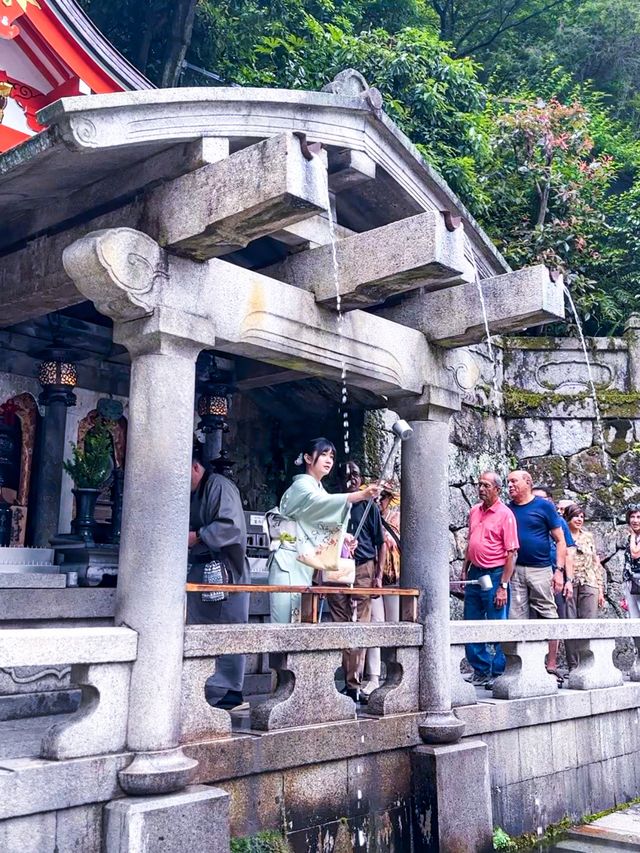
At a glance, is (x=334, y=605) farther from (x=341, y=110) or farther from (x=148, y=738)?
(x=341, y=110)

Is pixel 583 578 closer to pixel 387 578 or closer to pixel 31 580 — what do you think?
pixel 387 578

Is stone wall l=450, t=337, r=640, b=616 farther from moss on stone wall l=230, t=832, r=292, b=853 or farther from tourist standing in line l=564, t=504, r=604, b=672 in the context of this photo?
moss on stone wall l=230, t=832, r=292, b=853

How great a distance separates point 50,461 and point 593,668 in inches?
217

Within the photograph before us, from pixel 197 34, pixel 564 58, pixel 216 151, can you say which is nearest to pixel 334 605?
pixel 216 151

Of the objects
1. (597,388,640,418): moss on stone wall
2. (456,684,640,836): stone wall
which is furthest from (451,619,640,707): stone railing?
(597,388,640,418): moss on stone wall

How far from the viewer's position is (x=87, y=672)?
4281mm

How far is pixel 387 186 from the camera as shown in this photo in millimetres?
6203

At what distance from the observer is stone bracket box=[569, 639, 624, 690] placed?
7688 mm

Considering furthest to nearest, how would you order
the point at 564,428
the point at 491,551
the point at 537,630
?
the point at 564,428 → the point at 491,551 → the point at 537,630

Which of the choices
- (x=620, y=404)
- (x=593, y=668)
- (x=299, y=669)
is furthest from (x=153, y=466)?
(x=620, y=404)

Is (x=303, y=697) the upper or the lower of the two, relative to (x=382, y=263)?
lower

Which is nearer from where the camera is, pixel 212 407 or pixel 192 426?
pixel 192 426

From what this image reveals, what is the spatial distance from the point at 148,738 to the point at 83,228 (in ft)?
9.76

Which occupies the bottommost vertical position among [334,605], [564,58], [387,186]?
[334,605]
